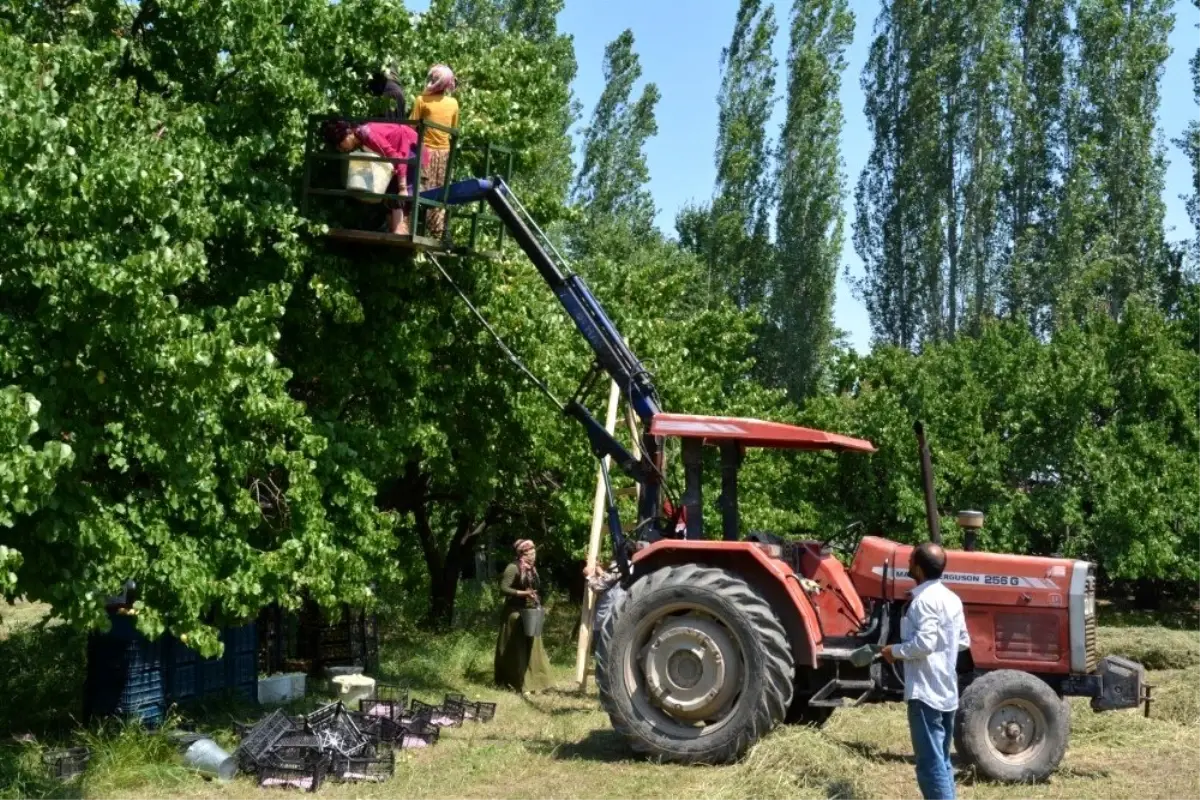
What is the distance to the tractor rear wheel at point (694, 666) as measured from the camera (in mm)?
10383

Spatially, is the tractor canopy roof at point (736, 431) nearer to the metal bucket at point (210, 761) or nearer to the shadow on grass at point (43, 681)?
the metal bucket at point (210, 761)

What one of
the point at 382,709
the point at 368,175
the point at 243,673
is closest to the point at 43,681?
the point at 243,673

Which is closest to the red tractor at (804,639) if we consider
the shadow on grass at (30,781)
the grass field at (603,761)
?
the grass field at (603,761)

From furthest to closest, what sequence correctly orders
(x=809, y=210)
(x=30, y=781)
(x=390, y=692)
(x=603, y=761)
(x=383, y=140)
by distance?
(x=809, y=210) < (x=390, y=692) < (x=383, y=140) < (x=603, y=761) < (x=30, y=781)

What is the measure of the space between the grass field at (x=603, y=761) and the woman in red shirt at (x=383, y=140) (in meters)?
4.47

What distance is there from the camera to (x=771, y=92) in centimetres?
4419

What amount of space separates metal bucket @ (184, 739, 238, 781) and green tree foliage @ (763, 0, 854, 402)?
3281 centimetres

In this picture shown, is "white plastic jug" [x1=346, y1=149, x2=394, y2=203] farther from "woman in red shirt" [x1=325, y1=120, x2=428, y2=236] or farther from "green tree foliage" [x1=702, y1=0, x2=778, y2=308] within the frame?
"green tree foliage" [x1=702, y1=0, x2=778, y2=308]

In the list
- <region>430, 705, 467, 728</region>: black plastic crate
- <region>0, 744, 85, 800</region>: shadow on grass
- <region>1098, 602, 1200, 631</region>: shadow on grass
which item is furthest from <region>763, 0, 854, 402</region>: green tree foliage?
<region>0, 744, 85, 800</region>: shadow on grass

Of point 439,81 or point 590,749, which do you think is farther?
point 439,81

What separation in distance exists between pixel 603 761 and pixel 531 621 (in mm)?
4158

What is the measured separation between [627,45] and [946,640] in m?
39.4

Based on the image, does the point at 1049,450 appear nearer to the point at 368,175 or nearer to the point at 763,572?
the point at 763,572

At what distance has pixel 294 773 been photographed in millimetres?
9711
